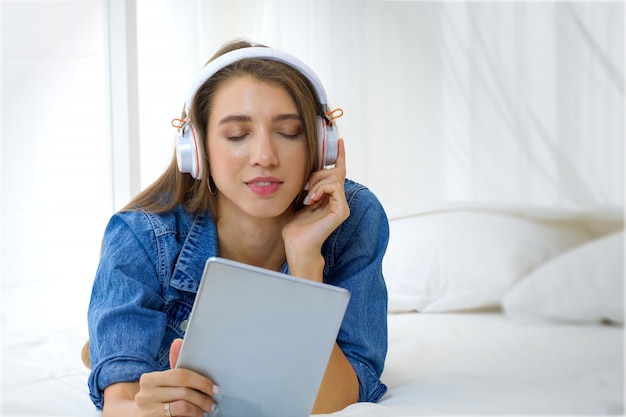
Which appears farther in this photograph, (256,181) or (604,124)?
(256,181)

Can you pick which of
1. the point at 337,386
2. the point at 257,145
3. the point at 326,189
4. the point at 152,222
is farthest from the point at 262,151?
the point at 337,386

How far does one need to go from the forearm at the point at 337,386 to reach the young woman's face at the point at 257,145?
23 centimetres

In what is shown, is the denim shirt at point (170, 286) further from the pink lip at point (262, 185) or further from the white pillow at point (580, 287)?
the white pillow at point (580, 287)

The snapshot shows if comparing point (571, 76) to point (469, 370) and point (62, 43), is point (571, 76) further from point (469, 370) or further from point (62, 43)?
point (62, 43)

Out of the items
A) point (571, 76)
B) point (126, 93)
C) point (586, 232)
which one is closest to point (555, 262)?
point (586, 232)

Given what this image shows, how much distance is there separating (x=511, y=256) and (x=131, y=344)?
52 cm

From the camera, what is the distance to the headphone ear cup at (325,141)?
1.06m

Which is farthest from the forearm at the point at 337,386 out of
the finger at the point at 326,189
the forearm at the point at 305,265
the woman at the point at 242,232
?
the finger at the point at 326,189

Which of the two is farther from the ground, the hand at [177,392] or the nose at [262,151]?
the nose at [262,151]

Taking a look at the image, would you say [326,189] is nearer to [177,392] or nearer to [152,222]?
[152,222]

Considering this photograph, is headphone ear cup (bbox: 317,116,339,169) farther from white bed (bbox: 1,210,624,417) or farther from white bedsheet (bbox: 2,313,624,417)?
white bedsheet (bbox: 2,313,624,417)

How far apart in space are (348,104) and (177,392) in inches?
26.4

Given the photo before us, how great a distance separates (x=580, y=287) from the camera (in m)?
0.70

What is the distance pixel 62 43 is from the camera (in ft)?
5.89
